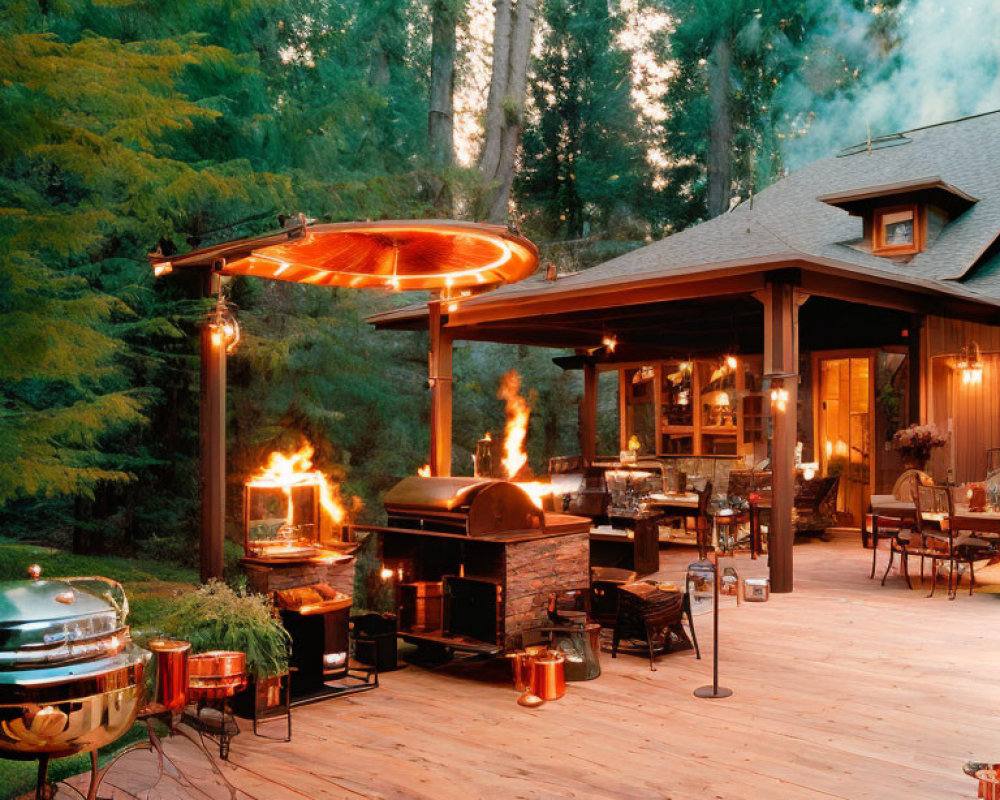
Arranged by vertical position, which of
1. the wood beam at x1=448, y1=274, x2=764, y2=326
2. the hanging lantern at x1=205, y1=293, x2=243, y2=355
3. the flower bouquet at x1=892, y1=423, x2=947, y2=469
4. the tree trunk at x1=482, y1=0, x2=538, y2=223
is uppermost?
the tree trunk at x1=482, y1=0, x2=538, y2=223

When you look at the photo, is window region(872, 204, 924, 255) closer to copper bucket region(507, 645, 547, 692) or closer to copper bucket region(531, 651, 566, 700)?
copper bucket region(507, 645, 547, 692)

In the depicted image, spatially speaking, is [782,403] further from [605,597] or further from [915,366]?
[915,366]

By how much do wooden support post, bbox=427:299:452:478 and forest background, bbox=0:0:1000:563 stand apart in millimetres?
2729

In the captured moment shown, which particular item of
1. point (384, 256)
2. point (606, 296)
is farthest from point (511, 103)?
point (384, 256)

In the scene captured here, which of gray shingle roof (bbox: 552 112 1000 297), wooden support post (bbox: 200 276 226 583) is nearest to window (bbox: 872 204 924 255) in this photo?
gray shingle roof (bbox: 552 112 1000 297)

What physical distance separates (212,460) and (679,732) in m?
3.42

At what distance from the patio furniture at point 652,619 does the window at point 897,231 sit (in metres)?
8.19

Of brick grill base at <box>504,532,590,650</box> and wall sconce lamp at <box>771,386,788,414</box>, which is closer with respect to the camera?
brick grill base at <box>504,532,590,650</box>

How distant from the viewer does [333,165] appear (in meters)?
15.8

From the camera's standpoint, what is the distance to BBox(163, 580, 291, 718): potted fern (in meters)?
5.14

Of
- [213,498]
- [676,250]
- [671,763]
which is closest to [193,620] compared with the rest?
[213,498]

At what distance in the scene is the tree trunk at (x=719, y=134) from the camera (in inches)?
1002

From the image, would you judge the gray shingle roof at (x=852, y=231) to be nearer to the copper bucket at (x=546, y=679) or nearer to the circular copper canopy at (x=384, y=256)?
the circular copper canopy at (x=384, y=256)

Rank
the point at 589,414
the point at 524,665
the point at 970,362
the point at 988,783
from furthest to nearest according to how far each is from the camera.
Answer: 1. the point at 589,414
2. the point at 970,362
3. the point at 524,665
4. the point at 988,783
